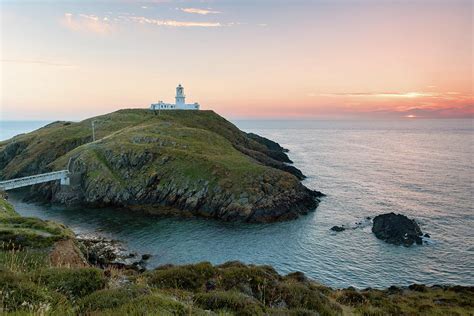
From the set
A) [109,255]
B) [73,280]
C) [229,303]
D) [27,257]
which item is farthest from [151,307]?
[109,255]

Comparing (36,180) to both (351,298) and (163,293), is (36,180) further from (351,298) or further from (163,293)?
(163,293)

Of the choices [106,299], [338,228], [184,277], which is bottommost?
[338,228]

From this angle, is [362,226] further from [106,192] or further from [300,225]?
[106,192]

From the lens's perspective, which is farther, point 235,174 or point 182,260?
point 235,174

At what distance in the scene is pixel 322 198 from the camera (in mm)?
77938

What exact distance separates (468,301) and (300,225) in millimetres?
28947

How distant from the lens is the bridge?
69500mm

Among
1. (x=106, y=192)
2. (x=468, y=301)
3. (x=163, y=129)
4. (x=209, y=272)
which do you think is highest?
(x=163, y=129)

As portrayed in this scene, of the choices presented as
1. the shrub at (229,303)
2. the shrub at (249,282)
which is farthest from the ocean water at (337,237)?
the shrub at (229,303)

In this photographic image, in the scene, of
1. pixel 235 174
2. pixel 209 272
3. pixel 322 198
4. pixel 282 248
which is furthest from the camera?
pixel 322 198

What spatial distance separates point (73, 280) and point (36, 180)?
7336cm

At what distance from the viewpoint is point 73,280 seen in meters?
10.6

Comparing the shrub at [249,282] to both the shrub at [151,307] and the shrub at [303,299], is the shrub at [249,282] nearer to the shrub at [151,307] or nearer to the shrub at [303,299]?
the shrub at [303,299]

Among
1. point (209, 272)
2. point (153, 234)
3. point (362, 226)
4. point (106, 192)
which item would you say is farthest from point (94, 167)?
point (209, 272)
